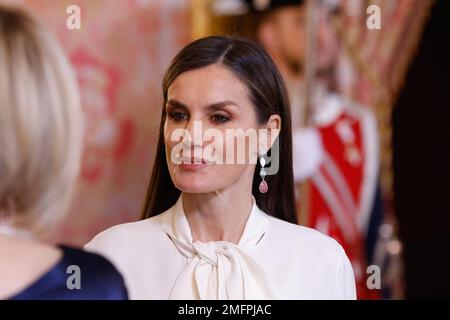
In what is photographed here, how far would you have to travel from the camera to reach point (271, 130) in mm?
1275

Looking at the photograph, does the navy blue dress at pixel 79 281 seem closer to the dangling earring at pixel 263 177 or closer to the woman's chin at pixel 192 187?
the woman's chin at pixel 192 187

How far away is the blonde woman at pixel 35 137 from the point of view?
3.16 ft

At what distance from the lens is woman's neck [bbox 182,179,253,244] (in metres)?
1.24

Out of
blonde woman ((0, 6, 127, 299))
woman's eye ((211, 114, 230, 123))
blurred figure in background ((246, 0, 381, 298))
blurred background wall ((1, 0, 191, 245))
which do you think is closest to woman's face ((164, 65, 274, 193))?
woman's eye ((211, 114, 230, 123))

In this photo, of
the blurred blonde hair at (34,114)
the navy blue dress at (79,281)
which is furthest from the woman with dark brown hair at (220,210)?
the blurred blonde hair at (34,114)

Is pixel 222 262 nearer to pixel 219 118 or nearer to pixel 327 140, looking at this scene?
pixel 219 118

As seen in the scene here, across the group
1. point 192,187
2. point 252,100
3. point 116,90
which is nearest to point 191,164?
point 192,187

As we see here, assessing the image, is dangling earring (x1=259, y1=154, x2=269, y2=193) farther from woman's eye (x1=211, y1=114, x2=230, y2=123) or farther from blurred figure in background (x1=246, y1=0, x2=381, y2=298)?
blurred figure in background (x1=246, y1=0, x2=381, y2=298)

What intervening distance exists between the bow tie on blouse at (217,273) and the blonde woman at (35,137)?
0.75 ft

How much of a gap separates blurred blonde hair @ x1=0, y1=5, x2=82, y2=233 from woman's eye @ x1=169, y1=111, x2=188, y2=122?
0.82 feet

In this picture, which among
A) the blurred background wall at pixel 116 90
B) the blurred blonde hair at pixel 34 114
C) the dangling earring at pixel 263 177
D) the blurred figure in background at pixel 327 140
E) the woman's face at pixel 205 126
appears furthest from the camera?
the blurred figure in background at pixel 327 140
